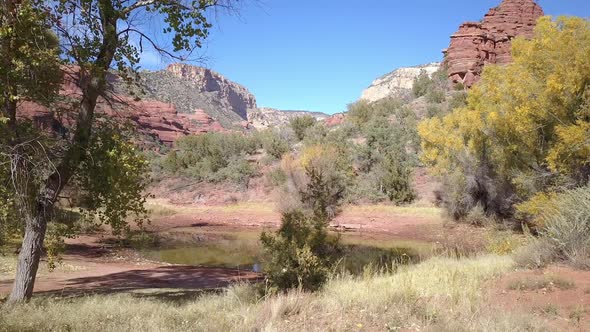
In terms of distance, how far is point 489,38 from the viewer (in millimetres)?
61031

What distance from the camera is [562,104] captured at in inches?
578

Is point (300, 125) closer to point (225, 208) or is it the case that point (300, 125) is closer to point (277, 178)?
point (277, 178)

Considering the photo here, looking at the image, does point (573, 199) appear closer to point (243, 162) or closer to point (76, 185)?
point (76, 185)

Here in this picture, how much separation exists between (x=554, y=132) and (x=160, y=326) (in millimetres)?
15109

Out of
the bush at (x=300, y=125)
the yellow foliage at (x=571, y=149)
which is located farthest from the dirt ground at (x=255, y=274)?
the bush at (x=300, y=125)

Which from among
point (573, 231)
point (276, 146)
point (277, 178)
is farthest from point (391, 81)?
point (573, 231)

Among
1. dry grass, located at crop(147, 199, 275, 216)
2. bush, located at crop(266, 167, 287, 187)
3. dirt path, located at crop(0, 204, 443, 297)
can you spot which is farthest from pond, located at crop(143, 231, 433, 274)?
bush, located at crop(266, 167, 287, 187)

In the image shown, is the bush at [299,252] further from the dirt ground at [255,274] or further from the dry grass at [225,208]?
the dry grass at [225,208]

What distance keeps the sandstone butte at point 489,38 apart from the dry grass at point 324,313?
179 ft

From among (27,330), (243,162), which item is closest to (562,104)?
(27,330)

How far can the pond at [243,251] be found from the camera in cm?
1680

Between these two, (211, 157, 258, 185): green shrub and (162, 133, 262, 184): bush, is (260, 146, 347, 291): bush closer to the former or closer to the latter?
(211, 157, 258, 185): green shrub

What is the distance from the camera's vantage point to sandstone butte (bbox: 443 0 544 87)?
58.2 m

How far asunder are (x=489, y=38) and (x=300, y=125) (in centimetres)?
3168
